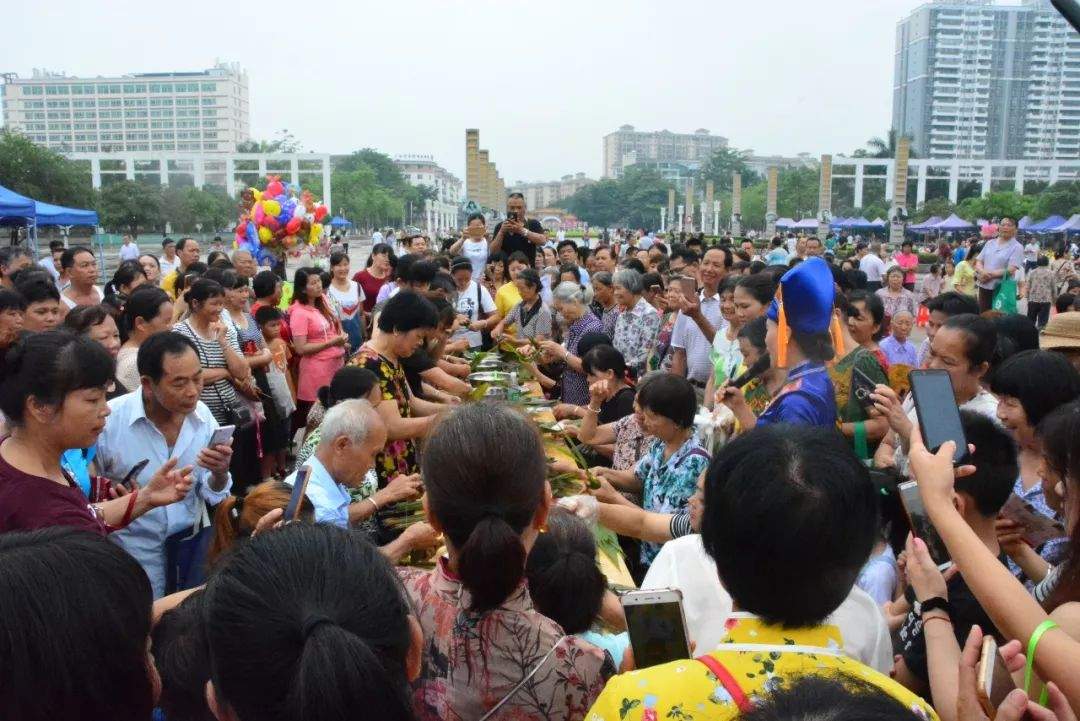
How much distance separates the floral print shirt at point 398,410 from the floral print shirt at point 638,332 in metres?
3.28

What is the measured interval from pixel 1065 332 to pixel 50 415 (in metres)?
4.27

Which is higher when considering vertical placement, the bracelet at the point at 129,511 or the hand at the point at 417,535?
the hand at the point at 417,535

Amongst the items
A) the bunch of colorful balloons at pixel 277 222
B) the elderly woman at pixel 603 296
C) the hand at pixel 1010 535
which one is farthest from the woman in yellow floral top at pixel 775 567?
the bunch of colorful balloons at pixel 277 222

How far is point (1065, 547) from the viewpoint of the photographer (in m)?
2.14

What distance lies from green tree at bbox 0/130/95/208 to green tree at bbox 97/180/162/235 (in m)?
4.11

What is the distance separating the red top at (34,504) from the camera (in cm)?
260

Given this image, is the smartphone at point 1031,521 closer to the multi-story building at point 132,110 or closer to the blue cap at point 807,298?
the blue cap at point 807,298

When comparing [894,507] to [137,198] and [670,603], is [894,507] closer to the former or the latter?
[670,603]

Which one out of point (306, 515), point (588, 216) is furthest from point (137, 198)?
point (588, 216)

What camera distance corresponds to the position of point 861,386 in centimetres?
379

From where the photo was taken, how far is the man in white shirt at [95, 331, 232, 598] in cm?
360

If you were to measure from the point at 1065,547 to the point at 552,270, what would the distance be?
896cm

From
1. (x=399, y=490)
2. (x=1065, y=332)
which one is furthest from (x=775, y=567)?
(x=1065, y=332)

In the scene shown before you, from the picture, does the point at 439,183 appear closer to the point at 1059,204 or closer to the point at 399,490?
the point at 1059,204
